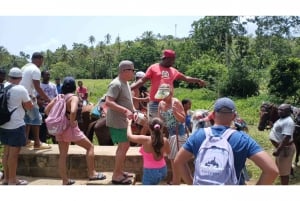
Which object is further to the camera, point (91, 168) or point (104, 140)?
point (104, 140)

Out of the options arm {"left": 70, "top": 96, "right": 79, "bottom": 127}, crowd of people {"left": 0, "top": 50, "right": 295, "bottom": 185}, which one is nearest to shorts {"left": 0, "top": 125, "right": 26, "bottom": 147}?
crowd of people {"left": 0, "top": 50, "right": 295, "bottom": 185}

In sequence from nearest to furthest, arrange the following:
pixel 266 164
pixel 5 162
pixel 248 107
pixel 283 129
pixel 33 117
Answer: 1. pixel 266 164
2. pixel 5 162
3. pixel 283 129
4. pixel 33 117
5. pixel 248 107

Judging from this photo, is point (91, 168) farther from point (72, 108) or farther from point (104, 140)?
point (104, 140)

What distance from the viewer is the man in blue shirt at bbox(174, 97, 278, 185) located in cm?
299

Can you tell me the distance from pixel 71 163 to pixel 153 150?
2164mm

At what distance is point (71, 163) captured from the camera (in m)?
6.34

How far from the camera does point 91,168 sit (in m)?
5.61

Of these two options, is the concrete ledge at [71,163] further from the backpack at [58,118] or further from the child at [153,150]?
the child at [153,150]

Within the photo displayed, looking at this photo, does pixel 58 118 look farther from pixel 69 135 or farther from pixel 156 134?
pixel 156 134

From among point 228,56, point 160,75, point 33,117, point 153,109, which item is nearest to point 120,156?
point 153,109

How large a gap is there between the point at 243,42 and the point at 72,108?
3052 centimetres

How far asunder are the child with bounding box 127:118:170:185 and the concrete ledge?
63.9 inches

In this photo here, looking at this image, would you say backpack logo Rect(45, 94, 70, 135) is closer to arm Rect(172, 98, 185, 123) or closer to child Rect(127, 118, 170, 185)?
child Rect(127, 118, 170, 185)

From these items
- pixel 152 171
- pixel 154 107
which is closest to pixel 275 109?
pixel 154 107
